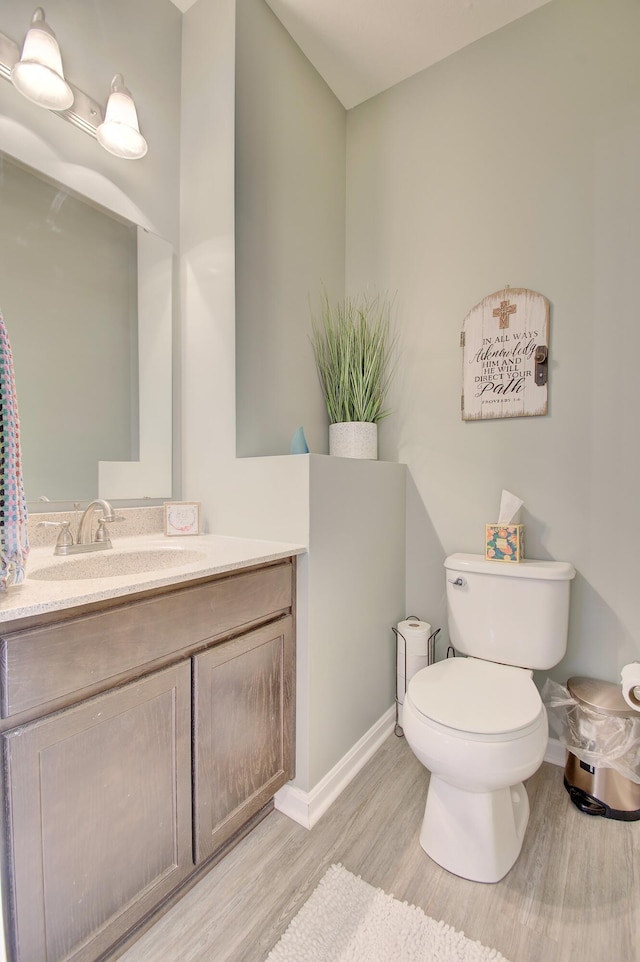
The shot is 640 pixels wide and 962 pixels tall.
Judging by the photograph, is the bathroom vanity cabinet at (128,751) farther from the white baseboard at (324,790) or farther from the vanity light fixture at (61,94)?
the vanity light fixture at (61,94)

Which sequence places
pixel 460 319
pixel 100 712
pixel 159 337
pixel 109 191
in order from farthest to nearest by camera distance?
pixel 460 319 < pixel 159 337 < pixel 109 191 < pixel 100 712

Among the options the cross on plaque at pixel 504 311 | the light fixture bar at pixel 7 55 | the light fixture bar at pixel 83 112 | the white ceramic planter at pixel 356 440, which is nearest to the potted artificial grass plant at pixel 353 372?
the white ceramic planter at pixel 356 440

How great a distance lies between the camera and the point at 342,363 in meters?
1.89

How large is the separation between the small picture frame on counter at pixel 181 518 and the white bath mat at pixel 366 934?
1.09 metres

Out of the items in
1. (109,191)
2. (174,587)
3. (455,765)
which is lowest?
(455,765)

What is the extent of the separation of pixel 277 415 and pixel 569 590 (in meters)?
1.25

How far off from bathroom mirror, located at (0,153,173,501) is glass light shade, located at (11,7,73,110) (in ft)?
0.64

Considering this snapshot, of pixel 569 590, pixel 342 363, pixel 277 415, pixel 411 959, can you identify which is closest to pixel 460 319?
pixel 342 363

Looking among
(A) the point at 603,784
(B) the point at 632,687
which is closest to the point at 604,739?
(A) the point at 603,784

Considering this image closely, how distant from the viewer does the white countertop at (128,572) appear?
0.78 meters

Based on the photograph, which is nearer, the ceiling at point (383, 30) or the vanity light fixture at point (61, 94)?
the vanity light fixture at point (61, 94)

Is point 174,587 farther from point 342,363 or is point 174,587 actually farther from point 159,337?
point 342,363

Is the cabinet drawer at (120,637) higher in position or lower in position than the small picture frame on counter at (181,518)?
lower

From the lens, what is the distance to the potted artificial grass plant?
6.07ft
